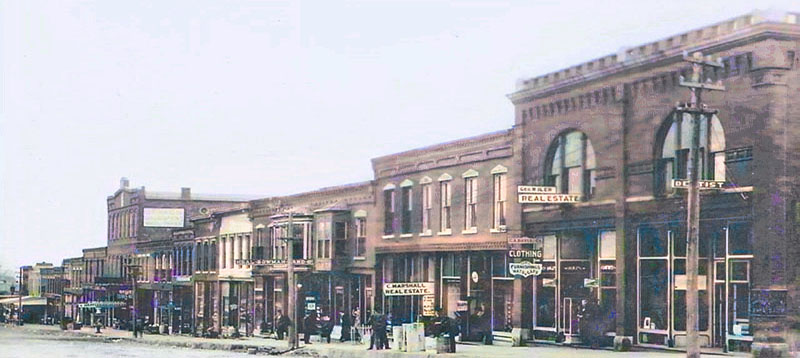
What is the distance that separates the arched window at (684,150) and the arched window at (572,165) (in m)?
2.74

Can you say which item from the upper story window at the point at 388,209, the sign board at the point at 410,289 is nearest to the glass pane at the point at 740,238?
the sign board at the point at 410,289

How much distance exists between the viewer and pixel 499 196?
3356cm

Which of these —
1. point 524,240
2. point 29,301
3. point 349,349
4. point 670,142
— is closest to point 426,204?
point 349,349

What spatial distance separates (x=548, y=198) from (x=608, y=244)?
2.41 m

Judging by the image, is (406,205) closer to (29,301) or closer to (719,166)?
(719,166)

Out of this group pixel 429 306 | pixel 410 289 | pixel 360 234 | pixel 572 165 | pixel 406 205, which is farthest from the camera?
pixel 360 234

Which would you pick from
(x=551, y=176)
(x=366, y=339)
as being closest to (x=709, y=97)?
(x=551, y=176)

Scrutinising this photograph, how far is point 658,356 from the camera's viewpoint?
26.2 m

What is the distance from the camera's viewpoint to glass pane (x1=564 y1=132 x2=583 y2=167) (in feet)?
100

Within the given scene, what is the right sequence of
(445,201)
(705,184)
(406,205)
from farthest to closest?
(406,205) → (445,201) → (705,184)

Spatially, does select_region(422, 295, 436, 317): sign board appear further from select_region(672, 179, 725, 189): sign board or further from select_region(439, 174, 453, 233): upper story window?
select_region(672, 179, 725, 189): sign board

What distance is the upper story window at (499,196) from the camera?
109 ft

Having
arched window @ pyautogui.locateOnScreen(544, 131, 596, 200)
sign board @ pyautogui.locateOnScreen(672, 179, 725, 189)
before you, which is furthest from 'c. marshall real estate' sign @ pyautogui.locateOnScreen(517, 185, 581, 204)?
sign board @ pyautogui.locateOnScreen(672, 179, 725, 189)

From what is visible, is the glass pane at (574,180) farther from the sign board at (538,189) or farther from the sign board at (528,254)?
the sign board at (528,254)
